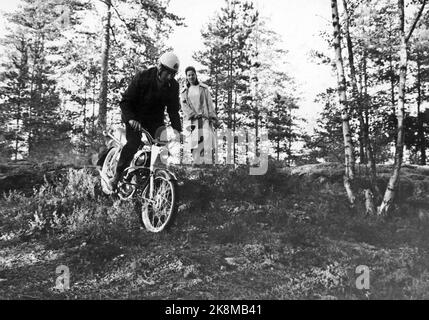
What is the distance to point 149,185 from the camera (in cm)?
530

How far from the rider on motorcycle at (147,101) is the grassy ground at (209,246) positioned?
1.22 meters

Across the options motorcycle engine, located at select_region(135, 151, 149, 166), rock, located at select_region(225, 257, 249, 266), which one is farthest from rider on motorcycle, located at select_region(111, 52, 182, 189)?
rock, located at select_region(225, 257, 249, 266)

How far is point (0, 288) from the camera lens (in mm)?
3908

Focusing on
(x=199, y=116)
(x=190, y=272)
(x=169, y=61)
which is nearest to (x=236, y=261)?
(x=190, y=272)

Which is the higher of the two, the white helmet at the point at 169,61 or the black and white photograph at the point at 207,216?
the white helmet at the point at 169,61

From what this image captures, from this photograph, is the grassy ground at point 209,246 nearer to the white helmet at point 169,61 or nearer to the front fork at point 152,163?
the front fork at point 152,163

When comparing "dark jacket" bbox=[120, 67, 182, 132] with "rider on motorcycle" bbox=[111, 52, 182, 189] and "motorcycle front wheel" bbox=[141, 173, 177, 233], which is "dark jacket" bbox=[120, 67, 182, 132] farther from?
"motorcycle front wheel" bbox=[141, 173, 177, 233]

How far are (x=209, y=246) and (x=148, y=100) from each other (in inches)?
Answer: 93.8

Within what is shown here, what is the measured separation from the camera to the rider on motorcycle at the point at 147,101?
5301 mm

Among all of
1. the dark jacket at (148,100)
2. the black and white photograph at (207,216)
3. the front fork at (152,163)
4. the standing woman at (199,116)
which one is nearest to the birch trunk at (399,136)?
the black and white photograph at (207,216)

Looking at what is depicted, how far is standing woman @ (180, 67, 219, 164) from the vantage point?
9.09m
